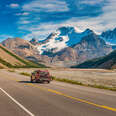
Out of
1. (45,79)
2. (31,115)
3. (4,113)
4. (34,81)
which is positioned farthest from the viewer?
(34,81)

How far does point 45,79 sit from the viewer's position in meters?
31.5

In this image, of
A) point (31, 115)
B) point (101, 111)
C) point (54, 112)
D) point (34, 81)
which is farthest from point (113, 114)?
point (34, 81)

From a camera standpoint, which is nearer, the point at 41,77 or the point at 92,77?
the point at 41,77

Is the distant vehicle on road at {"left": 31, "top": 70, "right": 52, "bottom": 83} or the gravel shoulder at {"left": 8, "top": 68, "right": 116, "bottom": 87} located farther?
the gravel shoulder at {"left": 8, "top": 68, "right": 116, "bottom": 87}

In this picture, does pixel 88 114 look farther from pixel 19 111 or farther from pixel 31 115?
pixel 19 111

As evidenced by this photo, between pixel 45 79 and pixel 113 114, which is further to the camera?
pixel 45 79

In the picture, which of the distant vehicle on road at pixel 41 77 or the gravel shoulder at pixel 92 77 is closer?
the distant vehicle on road at pixel 41 77

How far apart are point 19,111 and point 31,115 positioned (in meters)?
1.22

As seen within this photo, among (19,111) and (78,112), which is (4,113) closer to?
(19,111)

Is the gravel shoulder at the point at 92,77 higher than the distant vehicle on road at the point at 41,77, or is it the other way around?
the distant vehicle on road at the point at 41,77

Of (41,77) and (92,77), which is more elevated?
(41,77)

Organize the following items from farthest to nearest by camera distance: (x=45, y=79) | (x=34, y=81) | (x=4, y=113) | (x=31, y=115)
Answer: (x=34, y=81)
(x=45, y=79)
(x=4, y=113)
(x=31, y=115)

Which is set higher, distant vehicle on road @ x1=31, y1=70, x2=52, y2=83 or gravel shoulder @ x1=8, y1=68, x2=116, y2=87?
distant vehicle on road @ x1=31, y1=70, x2=52, y2=83

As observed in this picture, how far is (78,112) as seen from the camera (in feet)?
35.2
